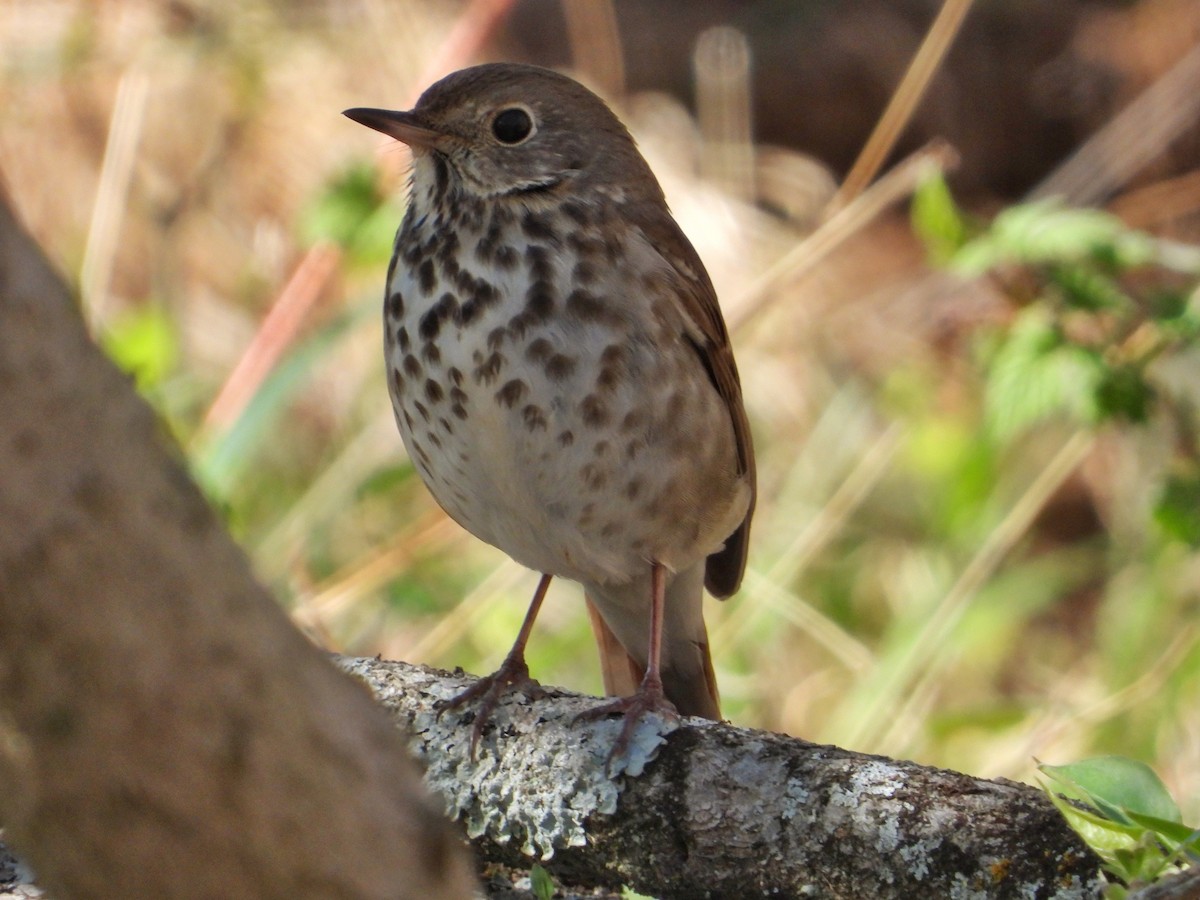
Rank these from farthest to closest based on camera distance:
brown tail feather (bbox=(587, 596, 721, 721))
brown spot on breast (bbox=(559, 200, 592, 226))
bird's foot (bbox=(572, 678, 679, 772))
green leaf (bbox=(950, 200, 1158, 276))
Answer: green leaf (bbox=(950, 200, 1158, 276)) < brown tail feather (bbox=(587, 596, 721, 721)) < brown spot on breast (bbox=(559, 200, 592, 226)) < bird's foot (bbox=(572, 678, 679, 772))

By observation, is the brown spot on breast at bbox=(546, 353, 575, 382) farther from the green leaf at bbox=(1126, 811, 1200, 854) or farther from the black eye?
the green leaf at bbox=(1126, 811, 1200, 854)

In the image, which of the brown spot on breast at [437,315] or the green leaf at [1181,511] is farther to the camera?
the green leaf at [1181,511]

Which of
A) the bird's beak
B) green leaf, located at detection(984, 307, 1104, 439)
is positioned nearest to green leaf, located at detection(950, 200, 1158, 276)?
green leaf, located at detection(984, 307, 1104, 439)

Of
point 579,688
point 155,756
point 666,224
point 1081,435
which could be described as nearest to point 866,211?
point 1081,435

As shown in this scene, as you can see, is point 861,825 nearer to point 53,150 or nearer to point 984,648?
point 984,648

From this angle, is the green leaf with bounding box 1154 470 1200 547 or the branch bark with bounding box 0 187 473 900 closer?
the branch bark with bounding box 0 187 473 900

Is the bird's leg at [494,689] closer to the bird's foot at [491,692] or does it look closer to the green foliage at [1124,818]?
the bird's foot at [491,692]

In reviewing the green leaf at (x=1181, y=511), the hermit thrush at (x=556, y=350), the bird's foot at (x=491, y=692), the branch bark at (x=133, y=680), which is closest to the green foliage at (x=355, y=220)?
the hermit thrush at (x=556, y=350)
